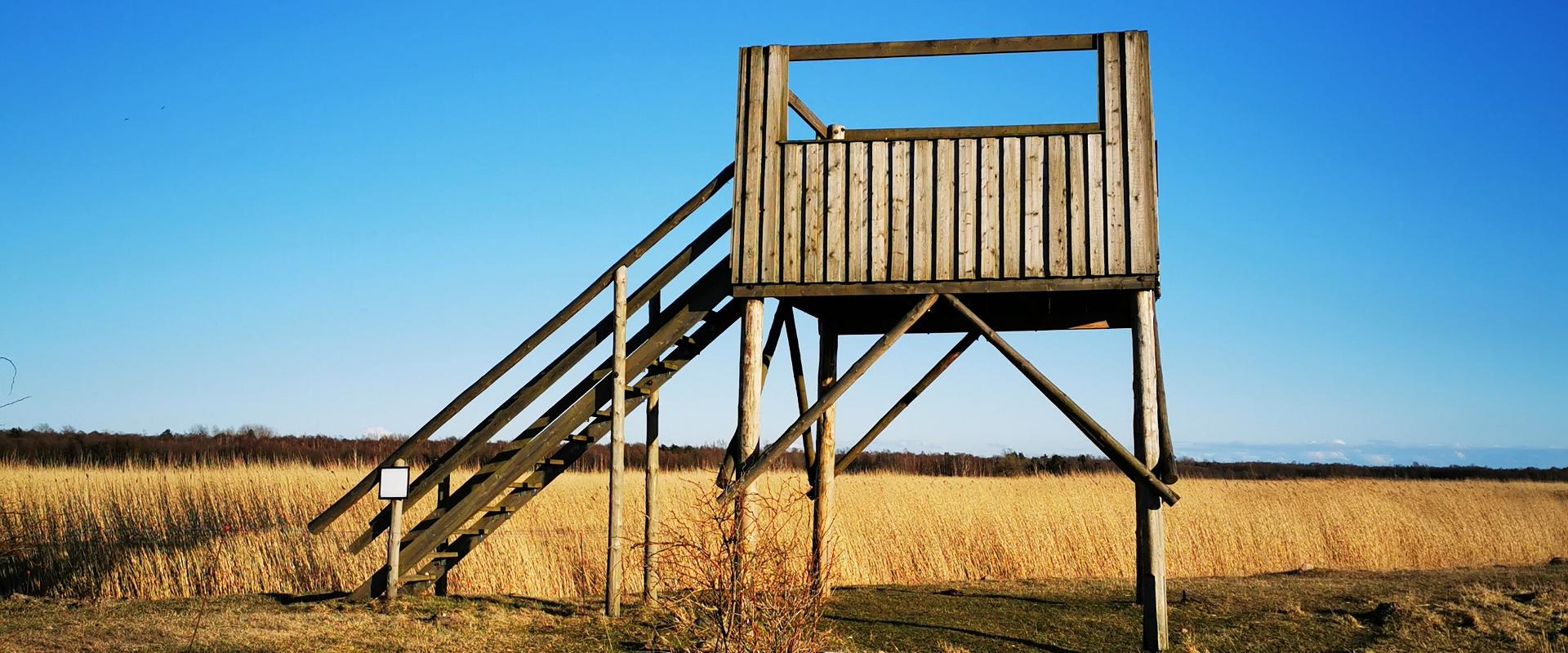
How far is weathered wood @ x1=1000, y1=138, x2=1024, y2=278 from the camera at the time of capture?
38.6 feet

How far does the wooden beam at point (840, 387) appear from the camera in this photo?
37.6 feet

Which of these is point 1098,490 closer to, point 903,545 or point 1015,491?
point 1015,491

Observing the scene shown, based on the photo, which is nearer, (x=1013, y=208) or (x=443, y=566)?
(x=1013, y=208)

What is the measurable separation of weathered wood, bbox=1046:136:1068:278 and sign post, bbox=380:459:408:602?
688 cm

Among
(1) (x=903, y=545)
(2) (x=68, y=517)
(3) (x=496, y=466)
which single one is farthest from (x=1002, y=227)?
(2) (x=68, y=517)

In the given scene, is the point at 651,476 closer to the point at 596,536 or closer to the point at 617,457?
A: the point at 617,457

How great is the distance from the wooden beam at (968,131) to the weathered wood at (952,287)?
4.94 feet

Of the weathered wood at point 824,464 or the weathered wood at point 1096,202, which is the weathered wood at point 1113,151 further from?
the weathered wood at point 824,464

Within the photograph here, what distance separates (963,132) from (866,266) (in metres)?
2.03

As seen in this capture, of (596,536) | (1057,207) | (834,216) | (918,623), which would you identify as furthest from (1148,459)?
(596,536)

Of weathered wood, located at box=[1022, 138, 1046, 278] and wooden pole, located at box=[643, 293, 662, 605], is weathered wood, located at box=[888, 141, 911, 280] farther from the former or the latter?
wooden pole, located at box=[643, 293, 662, 605]

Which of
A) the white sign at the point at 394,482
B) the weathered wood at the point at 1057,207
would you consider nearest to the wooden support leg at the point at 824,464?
the weathered wood at the point at 1057,207

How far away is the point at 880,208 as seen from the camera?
40.0 feet

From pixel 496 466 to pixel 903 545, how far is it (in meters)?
7.15
